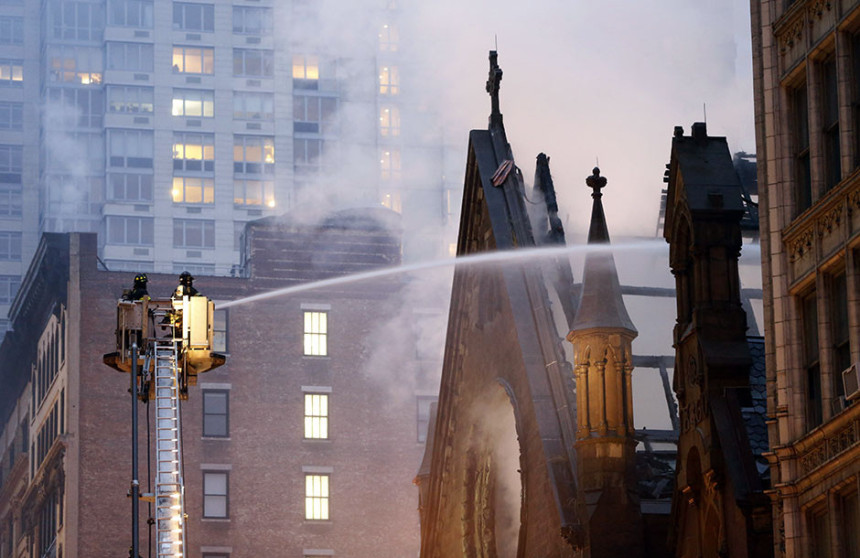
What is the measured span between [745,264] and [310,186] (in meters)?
103

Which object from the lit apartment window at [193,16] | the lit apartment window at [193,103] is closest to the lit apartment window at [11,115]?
the lit apartment window at [193,103]

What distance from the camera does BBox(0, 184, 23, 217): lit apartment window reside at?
152625 mm

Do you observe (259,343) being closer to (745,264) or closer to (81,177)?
(745,264)

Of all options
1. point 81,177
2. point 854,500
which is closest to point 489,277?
point 854,500

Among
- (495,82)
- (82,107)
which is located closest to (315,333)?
(495,82)

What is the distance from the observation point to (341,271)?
88062mm

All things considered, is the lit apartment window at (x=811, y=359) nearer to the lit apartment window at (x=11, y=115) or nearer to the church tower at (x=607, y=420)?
the church tower at (x=607, y=420)

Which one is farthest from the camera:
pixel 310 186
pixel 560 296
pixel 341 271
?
pixel 310 186

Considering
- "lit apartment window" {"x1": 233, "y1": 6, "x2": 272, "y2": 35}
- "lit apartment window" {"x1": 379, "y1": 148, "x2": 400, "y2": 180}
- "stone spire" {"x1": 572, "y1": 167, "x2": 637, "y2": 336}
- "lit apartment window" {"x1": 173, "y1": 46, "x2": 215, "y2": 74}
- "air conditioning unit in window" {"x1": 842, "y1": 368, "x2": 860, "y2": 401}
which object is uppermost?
"lit apartment window" {"x1": 233, "y1": 6, "x2": 272, "y2": 35}

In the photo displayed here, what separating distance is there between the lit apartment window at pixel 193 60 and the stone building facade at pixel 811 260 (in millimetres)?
121431

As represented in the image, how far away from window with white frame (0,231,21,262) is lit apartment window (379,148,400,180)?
3270 cm

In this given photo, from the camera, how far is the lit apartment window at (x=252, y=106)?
479ft

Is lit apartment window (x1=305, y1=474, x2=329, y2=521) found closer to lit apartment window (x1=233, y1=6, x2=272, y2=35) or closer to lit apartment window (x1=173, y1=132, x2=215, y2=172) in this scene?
lit apartment window (x1=173, y1=132, x2=215, y2=172)

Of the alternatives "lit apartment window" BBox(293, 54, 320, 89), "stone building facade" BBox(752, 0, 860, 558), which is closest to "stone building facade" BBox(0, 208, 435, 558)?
"stone building facade" BBox(752, 0, 860, 558)
